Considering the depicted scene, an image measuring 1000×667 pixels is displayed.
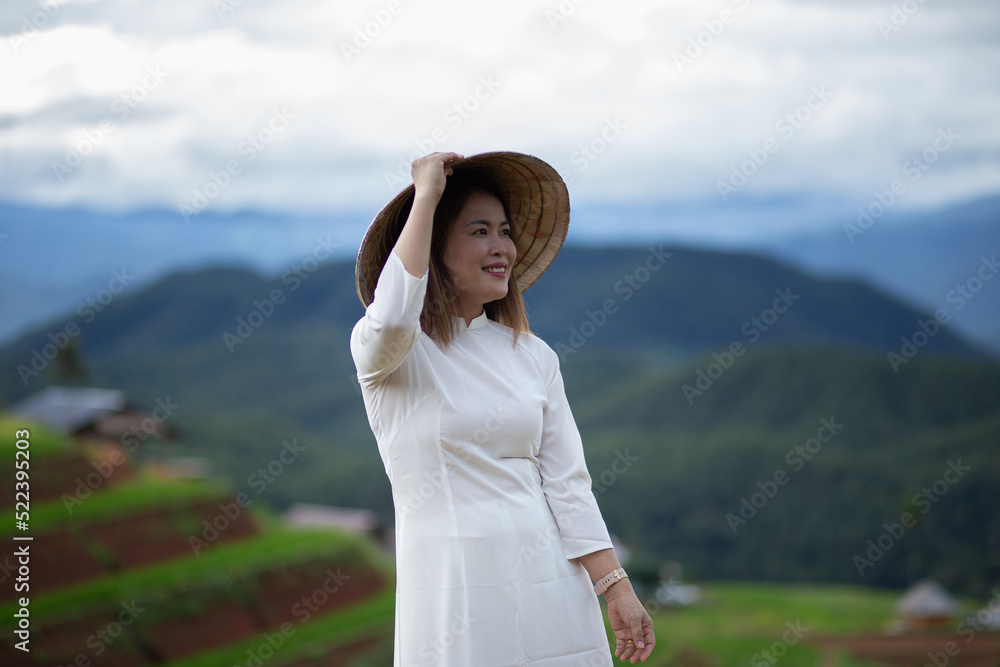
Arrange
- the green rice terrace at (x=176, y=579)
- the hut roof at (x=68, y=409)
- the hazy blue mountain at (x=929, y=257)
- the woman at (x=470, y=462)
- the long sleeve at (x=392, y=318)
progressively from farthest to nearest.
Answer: the hazy blue mountain at (x=929, y=257)
the hut roof at (x=68, y=409)
the green rice terrace at (x=176, y=579)
the woman at (x=470, y=462)
the long sleeve at (x=392, y=318)

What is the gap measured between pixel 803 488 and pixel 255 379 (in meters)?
38.2

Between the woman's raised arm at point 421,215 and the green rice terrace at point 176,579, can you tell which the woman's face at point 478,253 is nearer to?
the woman's raised arm at point 421,215

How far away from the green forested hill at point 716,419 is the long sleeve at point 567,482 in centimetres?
1918

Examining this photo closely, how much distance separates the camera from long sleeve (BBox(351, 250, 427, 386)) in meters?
1.71

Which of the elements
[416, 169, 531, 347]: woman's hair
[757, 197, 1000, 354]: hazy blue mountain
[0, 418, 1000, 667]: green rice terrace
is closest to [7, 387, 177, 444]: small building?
[0, 418, 1000, 667]: green rice terrace

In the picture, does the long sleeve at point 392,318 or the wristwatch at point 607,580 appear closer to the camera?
the long sleeve at point 392,318

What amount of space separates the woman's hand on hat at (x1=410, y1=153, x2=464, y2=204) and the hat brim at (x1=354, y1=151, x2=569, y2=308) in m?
0.11

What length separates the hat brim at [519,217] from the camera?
→ 2016 mm

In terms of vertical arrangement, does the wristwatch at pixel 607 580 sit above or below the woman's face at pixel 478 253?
below

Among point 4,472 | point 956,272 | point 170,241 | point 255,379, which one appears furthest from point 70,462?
point 170,241

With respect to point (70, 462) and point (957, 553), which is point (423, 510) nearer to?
point (70, 462)

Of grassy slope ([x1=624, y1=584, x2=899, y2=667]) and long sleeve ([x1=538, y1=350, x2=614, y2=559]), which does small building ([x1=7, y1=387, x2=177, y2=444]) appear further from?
long sleeve ([x1=538, y1=350, x2=614, y2=559])

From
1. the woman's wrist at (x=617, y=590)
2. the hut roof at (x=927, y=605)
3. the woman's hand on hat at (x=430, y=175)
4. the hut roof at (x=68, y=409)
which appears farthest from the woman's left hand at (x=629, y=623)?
the hut roof at (x=927, y=605)

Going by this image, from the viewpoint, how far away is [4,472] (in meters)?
A: 12.7
